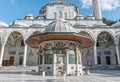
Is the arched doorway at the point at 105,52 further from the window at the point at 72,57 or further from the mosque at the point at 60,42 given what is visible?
the window at the point at 72,57

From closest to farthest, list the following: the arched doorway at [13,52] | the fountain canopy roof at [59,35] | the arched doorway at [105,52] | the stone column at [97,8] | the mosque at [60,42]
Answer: the fountain canopy roof at [59,35]
the mosque at [60,42]
the arched doorway at [105,52]
the arched doorway at [13,52]
the stone column at [97,8]

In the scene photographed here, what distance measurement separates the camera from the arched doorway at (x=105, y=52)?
77.4ft

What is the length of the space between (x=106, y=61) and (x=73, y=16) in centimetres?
1052

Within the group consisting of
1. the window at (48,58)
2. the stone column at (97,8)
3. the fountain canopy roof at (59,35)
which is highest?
the stone column at (97,8)

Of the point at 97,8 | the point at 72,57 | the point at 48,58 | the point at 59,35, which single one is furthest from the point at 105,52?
the point at 59,35

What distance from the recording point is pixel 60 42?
10.3 metres

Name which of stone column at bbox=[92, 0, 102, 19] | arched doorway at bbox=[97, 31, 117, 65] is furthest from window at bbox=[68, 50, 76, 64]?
stone column at bbox=[92, 0, 102, 19]

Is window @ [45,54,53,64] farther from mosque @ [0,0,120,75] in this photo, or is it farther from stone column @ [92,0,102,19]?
stone column @ [92,0,102,19]

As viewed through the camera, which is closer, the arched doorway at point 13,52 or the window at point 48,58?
the window at point 48,58

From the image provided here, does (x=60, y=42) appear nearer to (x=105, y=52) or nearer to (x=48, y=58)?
(x=48, y=58)

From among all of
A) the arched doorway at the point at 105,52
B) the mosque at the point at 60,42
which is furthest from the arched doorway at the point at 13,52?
the arched doorway at the point at 105,52

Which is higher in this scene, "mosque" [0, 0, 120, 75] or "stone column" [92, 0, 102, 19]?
"stone column" [92, 0, 102, 19]

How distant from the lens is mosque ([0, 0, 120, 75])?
10141mm

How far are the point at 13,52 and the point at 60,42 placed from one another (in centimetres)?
1612
